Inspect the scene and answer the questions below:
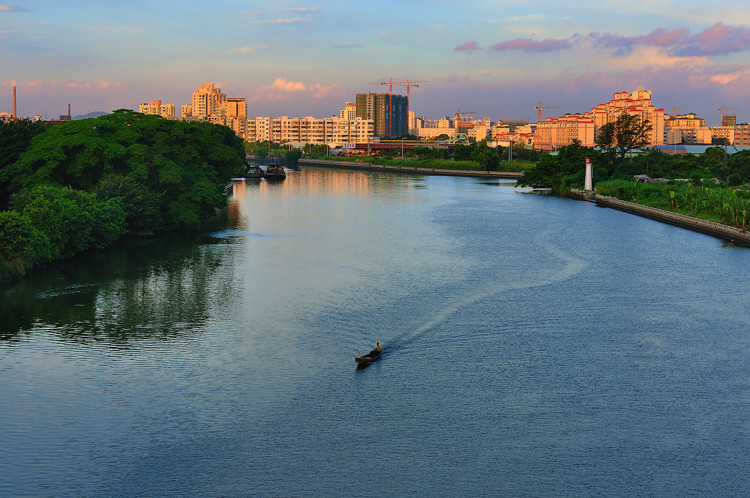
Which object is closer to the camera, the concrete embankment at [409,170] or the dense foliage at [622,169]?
the dense foliage at [622,169]

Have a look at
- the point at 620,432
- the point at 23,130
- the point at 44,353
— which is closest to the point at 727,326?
the point at 620,432

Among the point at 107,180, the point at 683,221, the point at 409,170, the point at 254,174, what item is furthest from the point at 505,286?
the point at 409,170

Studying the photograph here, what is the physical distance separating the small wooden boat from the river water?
0.40 meters

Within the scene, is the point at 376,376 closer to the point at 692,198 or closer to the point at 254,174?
the point at 692,198

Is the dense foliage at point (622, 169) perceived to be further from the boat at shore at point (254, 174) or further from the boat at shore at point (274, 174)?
the boat at shore at point (254, 174)

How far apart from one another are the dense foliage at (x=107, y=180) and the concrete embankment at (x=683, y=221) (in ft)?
106

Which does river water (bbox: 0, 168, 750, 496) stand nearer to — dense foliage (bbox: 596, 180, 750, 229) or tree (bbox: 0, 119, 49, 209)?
dense foliage (bbox: 596, 180, 750, 229)

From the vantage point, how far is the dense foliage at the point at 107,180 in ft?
129

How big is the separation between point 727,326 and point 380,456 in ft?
52.6

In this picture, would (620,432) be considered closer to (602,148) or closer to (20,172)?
(20,172)

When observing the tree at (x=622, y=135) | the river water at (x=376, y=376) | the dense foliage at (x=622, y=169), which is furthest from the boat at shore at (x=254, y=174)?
the river water at (x=376, y=376)

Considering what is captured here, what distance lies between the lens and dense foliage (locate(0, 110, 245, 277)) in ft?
129

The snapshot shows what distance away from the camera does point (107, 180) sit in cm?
4666

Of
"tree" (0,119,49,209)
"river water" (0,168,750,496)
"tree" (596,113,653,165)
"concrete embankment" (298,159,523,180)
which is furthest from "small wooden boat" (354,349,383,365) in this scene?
"concrete embankment" (298,159,523,180)
